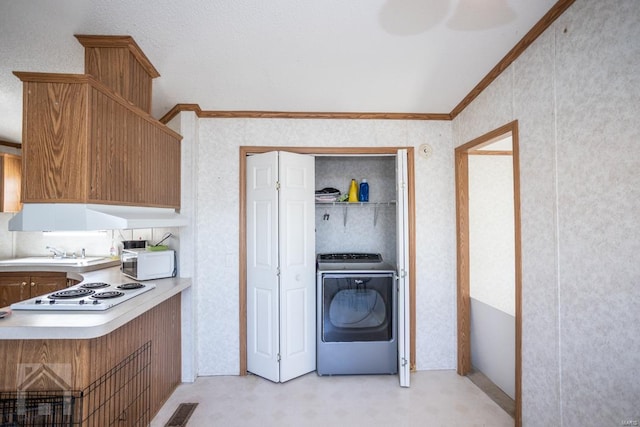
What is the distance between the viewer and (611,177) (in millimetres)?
1328

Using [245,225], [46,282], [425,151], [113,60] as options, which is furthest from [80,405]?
[425,151]

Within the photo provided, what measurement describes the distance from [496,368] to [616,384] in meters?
1.46

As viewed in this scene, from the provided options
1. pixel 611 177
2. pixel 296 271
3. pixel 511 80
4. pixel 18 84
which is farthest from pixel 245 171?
pixel 611 177

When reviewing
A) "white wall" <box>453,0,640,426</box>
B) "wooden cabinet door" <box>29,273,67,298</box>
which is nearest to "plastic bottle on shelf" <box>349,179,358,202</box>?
"white wall" <box>453,0,640,426</box>

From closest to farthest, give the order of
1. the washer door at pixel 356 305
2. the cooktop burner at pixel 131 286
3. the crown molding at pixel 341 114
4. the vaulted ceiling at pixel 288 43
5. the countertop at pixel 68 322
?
the countertop at pixel 68 322
the vaulted ceiling at pixel 288 43
the cooktop burner at pixel 131 286
the crown molding at pixel 341 114
the washer door at pixel 356 305

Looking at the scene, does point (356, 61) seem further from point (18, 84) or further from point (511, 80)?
point (18, 84)

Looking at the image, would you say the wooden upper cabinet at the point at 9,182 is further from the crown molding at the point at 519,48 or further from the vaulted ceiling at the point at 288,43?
the crown molding at the point at 519,48

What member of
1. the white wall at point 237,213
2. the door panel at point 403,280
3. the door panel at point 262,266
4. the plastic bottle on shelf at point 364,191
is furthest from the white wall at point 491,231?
the door panel at point 262,266

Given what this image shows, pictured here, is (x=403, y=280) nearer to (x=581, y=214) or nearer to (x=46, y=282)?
(x=581, y=214)

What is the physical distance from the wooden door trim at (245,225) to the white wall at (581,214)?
105 cm

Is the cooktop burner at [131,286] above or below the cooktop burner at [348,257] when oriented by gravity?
below

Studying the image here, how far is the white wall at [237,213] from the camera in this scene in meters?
2.83

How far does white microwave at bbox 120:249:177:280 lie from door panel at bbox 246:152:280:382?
2.25 ft

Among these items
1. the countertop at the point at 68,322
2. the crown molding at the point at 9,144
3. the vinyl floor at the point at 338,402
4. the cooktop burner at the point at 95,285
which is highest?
the crown molding at the point at 9,144
